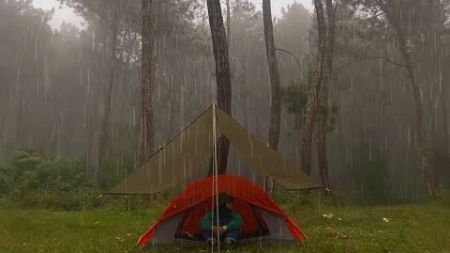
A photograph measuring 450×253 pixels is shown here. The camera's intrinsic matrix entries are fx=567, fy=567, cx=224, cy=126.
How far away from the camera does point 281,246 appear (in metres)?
9.20

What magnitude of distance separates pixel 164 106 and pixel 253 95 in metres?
6.11

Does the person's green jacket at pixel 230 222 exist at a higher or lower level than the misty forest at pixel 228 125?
lower

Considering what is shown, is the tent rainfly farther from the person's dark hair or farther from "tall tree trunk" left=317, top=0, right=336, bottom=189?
"tall tree trunk" left=317, top=0, right=336, bottom=189

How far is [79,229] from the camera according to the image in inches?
445

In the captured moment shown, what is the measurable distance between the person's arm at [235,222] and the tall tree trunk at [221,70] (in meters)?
2.89

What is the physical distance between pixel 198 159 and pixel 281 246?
2.16m

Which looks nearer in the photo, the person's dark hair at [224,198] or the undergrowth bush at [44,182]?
the person's dark hair at [224,198]

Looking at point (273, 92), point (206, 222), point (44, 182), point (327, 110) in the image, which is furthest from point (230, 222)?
point (327, 110)

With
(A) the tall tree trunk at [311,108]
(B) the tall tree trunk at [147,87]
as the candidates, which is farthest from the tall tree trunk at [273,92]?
(B) the tall tree trunk at [147,87]

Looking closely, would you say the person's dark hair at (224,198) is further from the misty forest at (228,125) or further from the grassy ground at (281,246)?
Answer: the grassy ground at (281,246)

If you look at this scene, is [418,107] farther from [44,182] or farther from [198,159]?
[198,159]

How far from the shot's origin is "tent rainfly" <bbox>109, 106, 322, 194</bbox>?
26.9ft

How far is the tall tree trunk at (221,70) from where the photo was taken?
40.2 ft

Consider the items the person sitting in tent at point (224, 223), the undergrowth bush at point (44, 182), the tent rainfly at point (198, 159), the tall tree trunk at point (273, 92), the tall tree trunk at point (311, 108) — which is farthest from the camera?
the tall tree trunk at point (273, 92)
